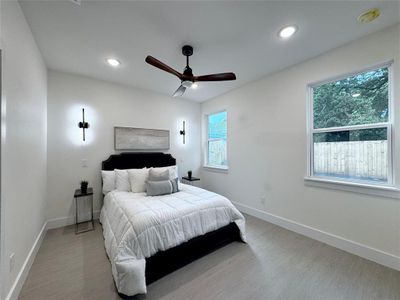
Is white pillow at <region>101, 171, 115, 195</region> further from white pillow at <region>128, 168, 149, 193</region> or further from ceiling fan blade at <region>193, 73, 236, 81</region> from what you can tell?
ceiling fan blade at <region>193, 73, 236, 81</region>

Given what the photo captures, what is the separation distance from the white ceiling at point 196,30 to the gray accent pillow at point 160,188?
6.31 feet

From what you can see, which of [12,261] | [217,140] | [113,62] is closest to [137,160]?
[113,62]

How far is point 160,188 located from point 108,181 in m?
1.09

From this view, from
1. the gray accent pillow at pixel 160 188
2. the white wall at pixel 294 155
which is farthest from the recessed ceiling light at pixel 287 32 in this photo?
the gray accent pillow at pixel 160 188

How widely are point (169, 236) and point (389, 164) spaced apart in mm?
2652

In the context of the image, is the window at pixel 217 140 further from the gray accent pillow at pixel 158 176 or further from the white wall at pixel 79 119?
the gray accent pillow at pixel 158 176

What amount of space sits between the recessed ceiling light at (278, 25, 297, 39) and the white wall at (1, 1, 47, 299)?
265 cm

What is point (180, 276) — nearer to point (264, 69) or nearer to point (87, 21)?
point (87, 21)

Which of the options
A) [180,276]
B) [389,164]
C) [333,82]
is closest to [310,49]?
[333,82]

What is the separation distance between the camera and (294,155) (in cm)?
280

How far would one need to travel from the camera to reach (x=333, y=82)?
2455 mm

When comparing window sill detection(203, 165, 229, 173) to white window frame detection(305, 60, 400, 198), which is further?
window sill detection(203, 165, 229, 173)

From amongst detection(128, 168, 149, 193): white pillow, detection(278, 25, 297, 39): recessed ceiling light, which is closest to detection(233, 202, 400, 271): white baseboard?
detection(128, 168, 149, 193): white pillow

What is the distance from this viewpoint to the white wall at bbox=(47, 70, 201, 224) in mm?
2959
